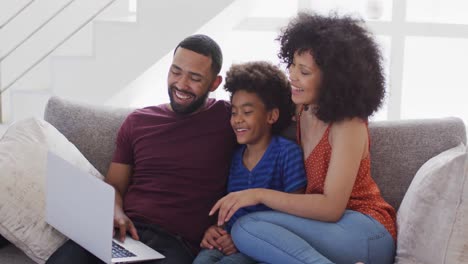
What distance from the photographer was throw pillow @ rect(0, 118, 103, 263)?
6.46 ft

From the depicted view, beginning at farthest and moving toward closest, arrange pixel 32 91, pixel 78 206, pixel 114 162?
pixel 32 91 → pixel 114 162 → pixel 78 206

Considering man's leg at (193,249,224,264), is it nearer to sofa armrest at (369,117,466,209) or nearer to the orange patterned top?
the orange patterned top

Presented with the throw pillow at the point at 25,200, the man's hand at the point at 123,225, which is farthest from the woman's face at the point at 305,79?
the throw pillow at the point at 25,200

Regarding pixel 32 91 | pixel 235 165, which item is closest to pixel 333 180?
pixel 235 165

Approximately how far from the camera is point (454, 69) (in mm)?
4797

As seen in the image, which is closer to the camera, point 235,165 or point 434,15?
point 235,165

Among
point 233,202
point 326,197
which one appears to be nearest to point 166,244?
point 233,202

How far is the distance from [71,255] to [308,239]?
619mm

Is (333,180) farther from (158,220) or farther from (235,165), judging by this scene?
(158,220)

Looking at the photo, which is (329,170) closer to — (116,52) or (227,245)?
(227,245)

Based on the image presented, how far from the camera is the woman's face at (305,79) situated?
2.04 m

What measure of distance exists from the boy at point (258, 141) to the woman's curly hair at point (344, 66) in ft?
0.48

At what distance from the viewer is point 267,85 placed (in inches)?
84.7

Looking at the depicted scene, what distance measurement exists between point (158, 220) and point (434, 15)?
3267 mm
